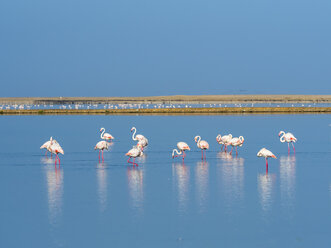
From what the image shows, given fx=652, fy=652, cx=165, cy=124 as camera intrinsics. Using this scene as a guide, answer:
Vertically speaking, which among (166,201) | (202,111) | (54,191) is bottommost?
(166,201)

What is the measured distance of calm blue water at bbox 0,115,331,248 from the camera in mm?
11156

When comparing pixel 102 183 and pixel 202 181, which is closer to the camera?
pixel 102 183

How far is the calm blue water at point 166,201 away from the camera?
36.6 feet

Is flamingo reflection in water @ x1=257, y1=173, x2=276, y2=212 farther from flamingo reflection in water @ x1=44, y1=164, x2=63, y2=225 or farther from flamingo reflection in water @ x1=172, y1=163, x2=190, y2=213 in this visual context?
flamingo reflection in water @ x1=44, y1=164, x2=63, y2=225

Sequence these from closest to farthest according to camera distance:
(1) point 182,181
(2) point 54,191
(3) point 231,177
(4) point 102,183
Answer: (2) point 54,191 → (4) point 102,183 → (1) point 182,181 → (3) point 231,177

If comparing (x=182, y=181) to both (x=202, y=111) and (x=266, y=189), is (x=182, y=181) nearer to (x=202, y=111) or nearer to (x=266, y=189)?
(x=266, y=189)

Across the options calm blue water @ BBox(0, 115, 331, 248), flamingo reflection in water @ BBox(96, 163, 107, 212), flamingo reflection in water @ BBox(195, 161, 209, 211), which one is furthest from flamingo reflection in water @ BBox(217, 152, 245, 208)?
flamingo reflection in water @ BBox(96, 163, 107, 212)

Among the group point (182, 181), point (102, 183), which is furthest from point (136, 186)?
point (182, 181)

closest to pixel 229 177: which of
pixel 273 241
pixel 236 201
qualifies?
pixel 236 201

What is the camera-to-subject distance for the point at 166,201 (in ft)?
46.1

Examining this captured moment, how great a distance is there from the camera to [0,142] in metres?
30.7

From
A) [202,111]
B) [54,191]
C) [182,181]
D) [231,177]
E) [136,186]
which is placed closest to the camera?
[54,191]

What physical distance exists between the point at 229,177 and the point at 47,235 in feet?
24.0

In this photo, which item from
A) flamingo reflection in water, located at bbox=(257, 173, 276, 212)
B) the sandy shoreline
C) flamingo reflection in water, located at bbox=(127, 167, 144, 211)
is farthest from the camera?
the sandy shoreline
